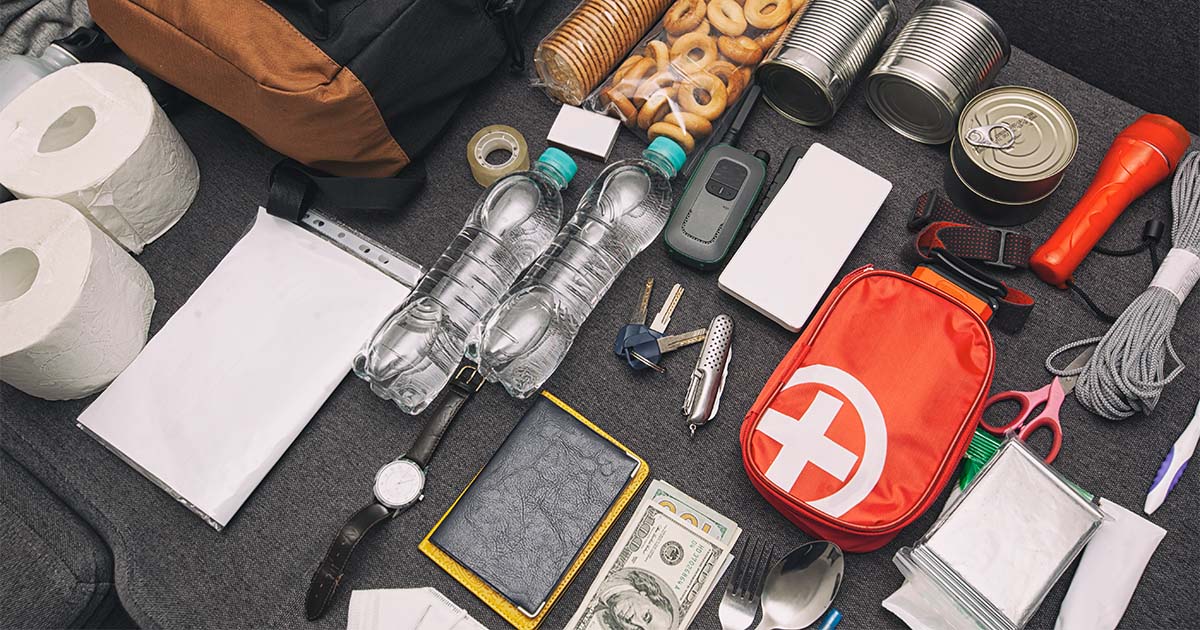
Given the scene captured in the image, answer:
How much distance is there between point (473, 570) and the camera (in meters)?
0.91

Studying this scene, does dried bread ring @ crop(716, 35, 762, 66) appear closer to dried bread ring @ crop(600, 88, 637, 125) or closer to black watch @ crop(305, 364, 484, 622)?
dried bread ring @ crop(600, 88, 637, 125)

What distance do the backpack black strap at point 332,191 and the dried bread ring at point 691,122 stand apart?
1.16 feet

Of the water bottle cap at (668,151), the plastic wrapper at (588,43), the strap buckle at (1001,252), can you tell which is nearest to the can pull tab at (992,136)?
the strap buckle at (1001,252)

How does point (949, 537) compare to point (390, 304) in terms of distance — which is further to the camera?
point (390, 304)

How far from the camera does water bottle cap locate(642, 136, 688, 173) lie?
3.41 feet

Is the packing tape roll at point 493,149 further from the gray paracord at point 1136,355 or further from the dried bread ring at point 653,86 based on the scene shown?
the gray paracord at point 1136,355

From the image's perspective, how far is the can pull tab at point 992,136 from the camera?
3.11 feet

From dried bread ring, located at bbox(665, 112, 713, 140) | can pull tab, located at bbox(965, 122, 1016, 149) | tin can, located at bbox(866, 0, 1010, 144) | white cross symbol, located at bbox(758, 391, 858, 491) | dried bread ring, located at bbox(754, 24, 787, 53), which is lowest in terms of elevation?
white cross symbol, located at bbox(758, 391, 858, 491)

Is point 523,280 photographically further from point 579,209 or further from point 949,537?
point 949,537

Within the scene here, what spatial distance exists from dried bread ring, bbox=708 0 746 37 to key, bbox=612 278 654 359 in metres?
0.36

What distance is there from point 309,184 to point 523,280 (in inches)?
12.7

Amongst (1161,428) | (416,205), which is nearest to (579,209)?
(416,205)

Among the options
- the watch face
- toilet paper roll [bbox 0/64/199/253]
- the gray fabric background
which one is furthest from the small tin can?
toilet paper roll [bbox 0/64/199/253]

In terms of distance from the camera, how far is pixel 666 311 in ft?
3.36
